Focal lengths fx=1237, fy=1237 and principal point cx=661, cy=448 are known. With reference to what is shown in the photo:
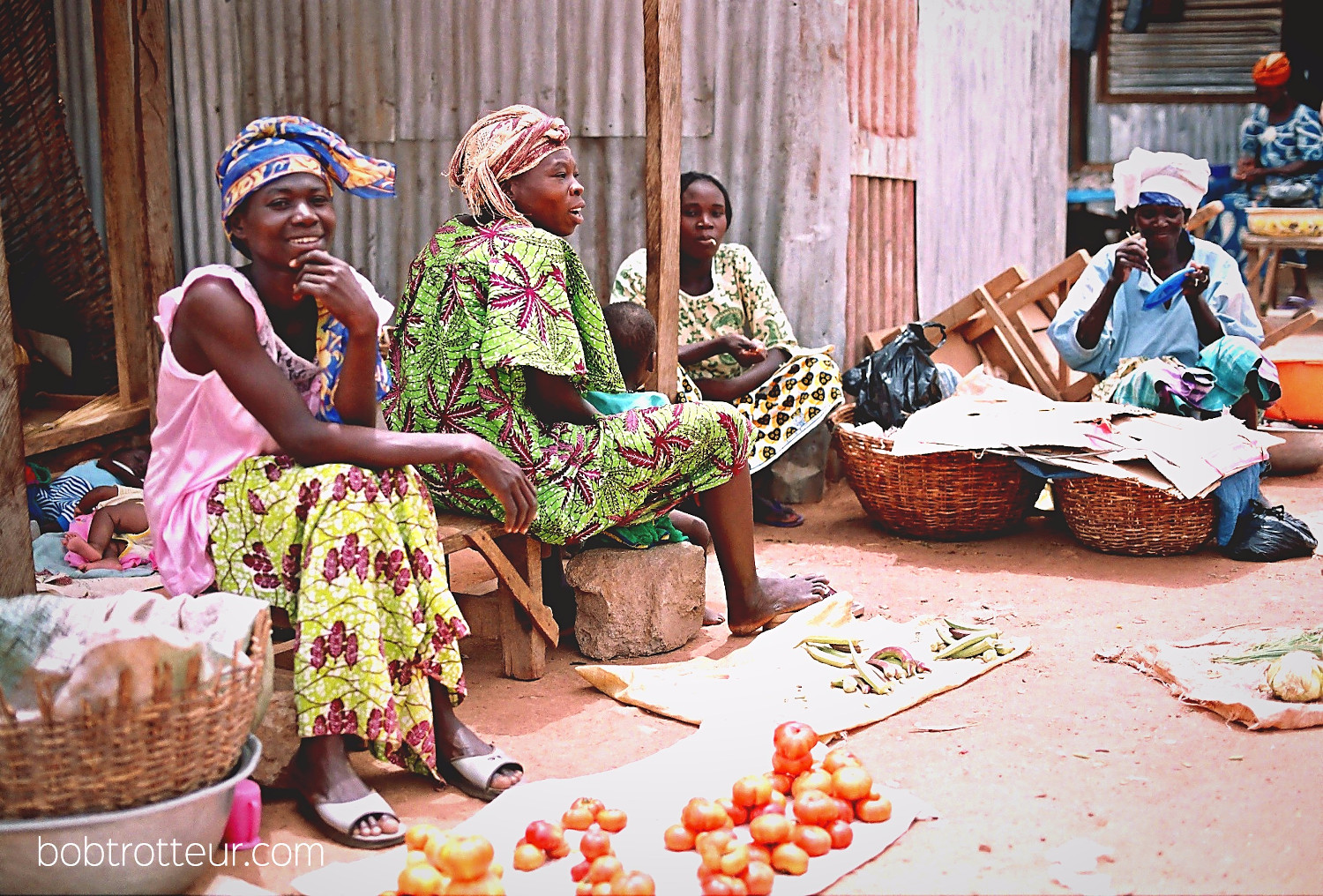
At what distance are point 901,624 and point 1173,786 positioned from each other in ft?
4.68

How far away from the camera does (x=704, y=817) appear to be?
9.22ft

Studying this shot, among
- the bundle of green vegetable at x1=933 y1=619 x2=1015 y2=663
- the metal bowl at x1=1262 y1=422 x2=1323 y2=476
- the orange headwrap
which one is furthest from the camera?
the orange headwrap

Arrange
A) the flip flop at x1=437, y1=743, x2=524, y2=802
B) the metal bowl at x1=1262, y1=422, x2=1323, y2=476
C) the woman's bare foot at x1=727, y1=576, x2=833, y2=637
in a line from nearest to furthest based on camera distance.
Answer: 1. the flip flop at x1=437, y1=743, x2=524, y2=802
2. the woman's bare foot at x1=727, y1=576, x2=833, y2=637
3. the metal bowl at x1=1262, y1=422, x2=1323, y2=476

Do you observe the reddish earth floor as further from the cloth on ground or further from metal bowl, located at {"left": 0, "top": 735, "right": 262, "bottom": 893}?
the cloth on ground

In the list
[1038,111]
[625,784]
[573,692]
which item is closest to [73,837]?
[625,784]

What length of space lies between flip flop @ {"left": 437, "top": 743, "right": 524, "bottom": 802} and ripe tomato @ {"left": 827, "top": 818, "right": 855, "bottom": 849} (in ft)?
2.78

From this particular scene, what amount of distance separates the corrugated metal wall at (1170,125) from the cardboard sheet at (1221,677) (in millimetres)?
11263

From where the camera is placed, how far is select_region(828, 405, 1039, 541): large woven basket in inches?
219

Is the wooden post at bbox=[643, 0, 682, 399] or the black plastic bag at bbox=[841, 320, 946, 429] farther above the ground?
the wooden post at bbox=[643, 0, 682, 399]

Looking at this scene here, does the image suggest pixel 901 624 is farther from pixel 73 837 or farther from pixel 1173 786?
pixel 73 837

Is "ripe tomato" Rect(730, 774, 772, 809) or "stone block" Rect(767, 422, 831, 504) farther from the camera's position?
"stone block" Rect(767, 422, 831, 504)

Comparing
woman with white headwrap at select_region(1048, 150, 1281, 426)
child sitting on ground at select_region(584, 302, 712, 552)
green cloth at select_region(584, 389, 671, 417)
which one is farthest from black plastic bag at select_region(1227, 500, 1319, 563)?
green cloth at select_region(584, 389, 671, 417)

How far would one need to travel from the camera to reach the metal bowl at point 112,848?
7.74ft

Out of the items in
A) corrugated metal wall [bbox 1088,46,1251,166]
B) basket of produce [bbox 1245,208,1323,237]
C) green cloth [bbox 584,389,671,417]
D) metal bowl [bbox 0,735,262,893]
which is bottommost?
metal bowl [bbox 0,735,262,893]
